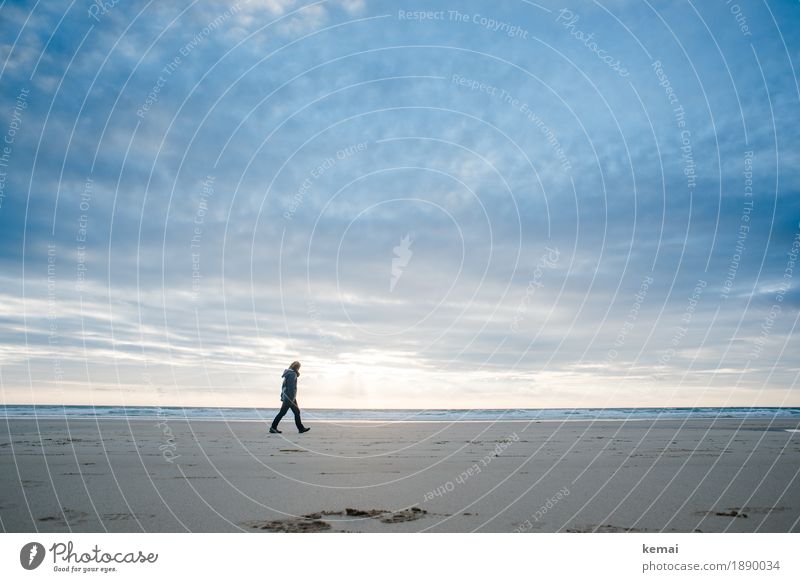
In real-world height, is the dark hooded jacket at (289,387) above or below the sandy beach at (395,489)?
above

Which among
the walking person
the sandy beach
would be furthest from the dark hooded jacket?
the sandy beach

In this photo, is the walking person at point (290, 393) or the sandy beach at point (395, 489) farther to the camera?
the walking person at point (290, 393)

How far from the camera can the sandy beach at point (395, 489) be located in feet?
20.6

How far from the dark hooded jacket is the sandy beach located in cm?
439

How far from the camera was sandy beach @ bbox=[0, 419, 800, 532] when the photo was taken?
20.6 feet

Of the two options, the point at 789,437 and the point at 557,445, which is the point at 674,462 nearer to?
the point at 557,445

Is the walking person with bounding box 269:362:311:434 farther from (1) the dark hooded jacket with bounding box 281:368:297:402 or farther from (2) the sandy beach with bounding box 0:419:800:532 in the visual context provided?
(2) the sandy beach with bounding box 0:419:800:532

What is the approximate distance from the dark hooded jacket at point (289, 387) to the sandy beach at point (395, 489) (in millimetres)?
4395

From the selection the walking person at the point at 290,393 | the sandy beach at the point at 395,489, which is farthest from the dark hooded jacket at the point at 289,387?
the sandy beach at the point at 395,489

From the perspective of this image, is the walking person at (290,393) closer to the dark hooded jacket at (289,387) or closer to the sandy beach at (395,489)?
the dark hooded jacket at (289,387)

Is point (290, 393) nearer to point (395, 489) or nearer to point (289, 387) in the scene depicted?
point (289, 387)

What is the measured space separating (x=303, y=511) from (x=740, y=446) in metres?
13.6
